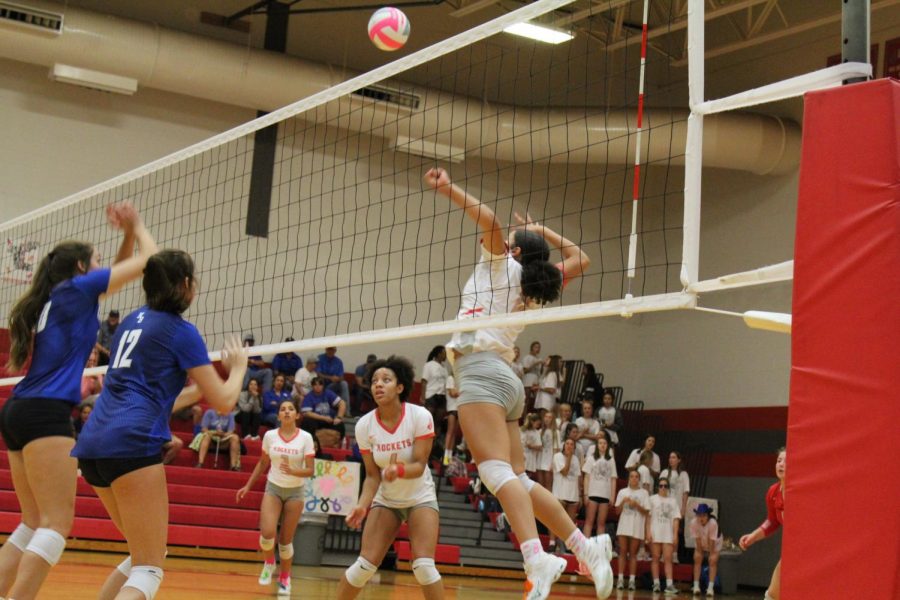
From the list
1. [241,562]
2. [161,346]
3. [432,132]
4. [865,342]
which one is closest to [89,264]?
[161,346]

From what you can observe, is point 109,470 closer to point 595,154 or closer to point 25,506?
point 25,506

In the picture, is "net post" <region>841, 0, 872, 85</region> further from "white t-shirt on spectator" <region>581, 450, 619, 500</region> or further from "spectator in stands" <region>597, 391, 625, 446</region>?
"spectator in stands" <region>597, 391, 625, 446</region>

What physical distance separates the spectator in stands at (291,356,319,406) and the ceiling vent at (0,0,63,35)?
7010 mm

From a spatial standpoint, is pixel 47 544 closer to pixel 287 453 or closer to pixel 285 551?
pixel 285 551

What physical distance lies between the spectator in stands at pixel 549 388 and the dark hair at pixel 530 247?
13658 millimetres

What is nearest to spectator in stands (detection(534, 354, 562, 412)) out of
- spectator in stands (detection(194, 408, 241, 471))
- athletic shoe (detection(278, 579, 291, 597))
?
spectator in stands (detection(194, 408, 241, 471))

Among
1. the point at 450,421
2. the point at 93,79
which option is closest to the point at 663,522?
the point at 450,421

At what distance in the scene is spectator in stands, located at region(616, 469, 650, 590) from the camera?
17.0 meters

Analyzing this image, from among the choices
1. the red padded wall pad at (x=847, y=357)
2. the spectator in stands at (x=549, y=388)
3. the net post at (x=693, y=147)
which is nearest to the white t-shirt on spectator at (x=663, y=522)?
the spectator in stands at (x=549, y=388)

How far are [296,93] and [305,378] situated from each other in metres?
5.44

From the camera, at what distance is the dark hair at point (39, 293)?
5.27m

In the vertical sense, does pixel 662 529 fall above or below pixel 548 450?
below

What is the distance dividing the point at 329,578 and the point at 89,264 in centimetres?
817

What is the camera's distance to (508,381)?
18.8ft
